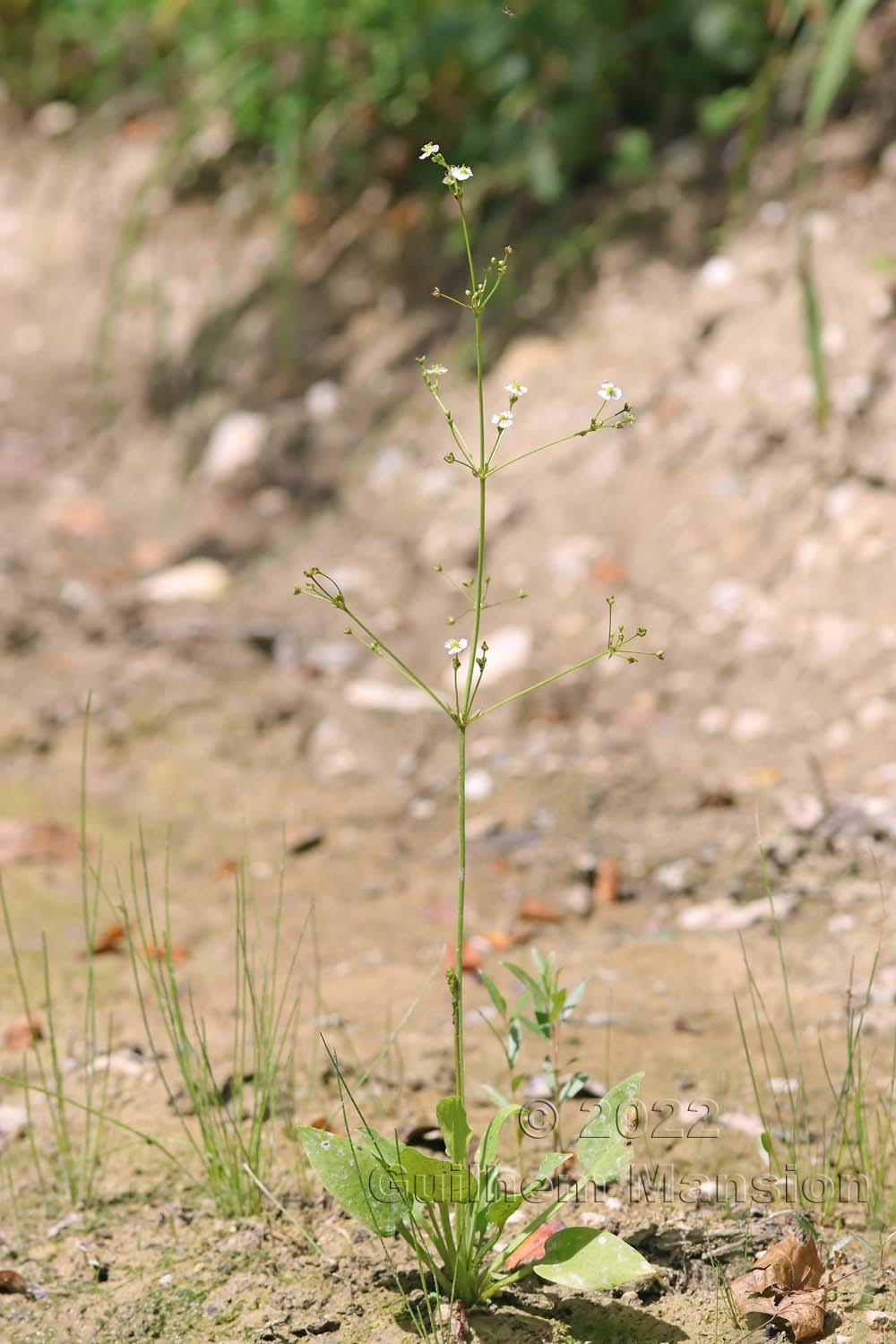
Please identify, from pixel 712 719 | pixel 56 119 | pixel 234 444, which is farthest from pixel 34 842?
pixel 56 119

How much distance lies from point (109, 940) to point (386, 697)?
0.95m

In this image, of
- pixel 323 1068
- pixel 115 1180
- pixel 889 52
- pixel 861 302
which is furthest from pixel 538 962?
pixel 889 52

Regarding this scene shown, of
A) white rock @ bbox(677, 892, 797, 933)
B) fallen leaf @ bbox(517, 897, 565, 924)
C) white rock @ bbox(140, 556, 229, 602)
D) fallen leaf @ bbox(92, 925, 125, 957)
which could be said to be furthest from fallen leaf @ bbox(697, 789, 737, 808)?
white rock @ bbox(140, 556, 229, 602)

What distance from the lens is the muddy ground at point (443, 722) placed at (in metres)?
1.45

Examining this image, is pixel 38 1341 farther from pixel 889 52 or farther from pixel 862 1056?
pixel 889 52

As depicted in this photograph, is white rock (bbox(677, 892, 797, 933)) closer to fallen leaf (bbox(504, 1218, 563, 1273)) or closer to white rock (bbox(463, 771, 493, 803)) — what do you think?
white rock (bbox(463, 771, 493, 803))

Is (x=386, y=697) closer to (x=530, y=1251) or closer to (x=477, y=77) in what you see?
(x=530, y=1251)

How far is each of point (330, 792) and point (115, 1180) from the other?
113 cm

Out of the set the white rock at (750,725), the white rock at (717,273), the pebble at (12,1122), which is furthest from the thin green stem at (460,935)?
the white rock at (717,273)

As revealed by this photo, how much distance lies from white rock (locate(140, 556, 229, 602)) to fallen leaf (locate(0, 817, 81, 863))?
2.96 feet

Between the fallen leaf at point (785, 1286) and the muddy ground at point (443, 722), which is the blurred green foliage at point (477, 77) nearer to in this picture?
the muddy ground at point (443, 722)

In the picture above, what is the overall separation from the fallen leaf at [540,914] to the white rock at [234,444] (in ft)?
5.81

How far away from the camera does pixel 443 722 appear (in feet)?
9.06

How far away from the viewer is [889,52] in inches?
130
